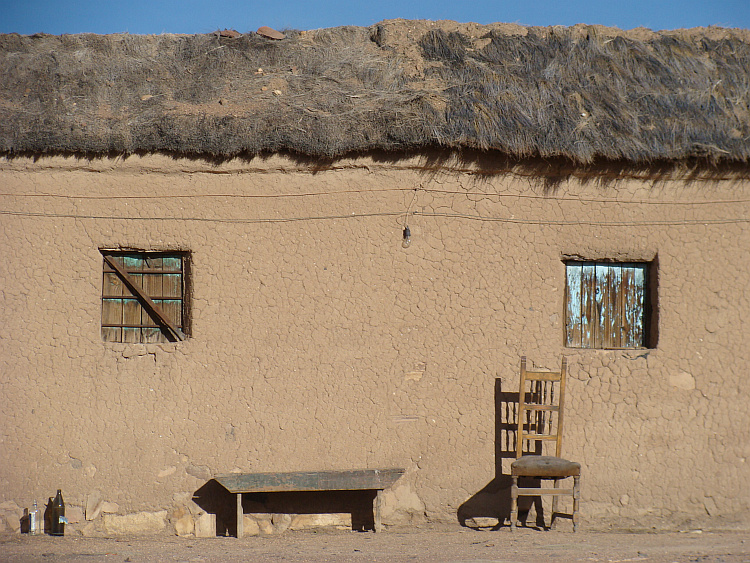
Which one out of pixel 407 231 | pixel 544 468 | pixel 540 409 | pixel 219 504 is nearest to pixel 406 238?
pixel 407 231

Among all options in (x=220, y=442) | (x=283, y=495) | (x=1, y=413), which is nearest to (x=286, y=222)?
(x=220, y=442)

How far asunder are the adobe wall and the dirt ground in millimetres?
253

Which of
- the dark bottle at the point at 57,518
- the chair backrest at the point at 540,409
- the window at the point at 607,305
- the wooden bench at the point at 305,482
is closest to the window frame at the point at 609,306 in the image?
the window at the point at 607,305

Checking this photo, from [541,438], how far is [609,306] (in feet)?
3.97

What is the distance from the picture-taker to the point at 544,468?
17.0 ft

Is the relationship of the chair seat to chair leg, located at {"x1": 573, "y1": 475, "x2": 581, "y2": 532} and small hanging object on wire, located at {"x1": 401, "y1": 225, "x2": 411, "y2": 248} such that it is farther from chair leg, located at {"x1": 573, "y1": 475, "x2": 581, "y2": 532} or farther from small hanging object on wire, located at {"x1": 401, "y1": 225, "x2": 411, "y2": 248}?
small hanging object on wire, located at {"x1": 401, "y1": 225, "x2": 411, "y2": 248}

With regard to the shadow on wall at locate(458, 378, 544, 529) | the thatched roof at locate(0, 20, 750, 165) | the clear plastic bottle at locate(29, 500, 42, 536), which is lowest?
the clear plastic bottle at locate(29, 500, 42, 536)

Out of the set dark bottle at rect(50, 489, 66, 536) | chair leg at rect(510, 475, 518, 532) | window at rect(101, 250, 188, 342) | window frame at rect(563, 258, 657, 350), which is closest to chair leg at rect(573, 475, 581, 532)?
chair leg at rect(510, 475, 518, 532)

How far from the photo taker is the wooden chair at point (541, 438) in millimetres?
5199

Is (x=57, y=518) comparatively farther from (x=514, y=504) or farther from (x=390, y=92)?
(x=390, y=92)

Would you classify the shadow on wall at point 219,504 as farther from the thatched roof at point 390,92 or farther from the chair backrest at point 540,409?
the thatched roof at point 390,92

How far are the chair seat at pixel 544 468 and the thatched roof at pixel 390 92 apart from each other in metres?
2.31

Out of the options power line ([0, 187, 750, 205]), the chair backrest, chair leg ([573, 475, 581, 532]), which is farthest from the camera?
power line ([0, 187, 750, 205])

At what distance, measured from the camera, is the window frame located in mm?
5723
